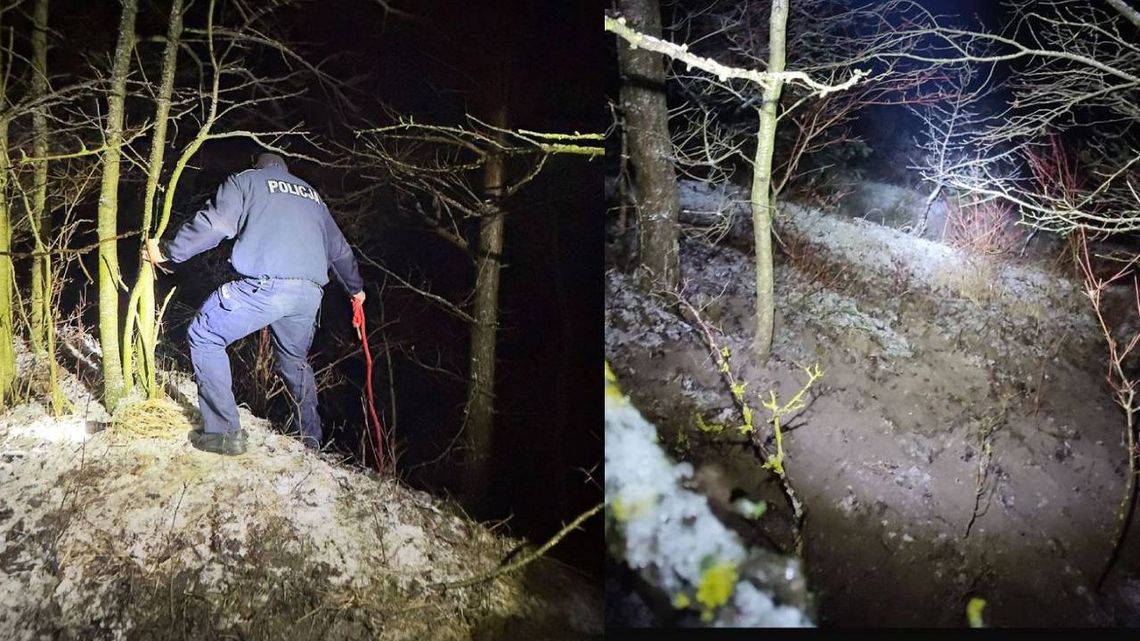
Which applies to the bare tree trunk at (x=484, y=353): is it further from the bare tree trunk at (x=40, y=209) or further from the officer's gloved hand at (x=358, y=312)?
the bare tree trunk at (x=40, y=209)

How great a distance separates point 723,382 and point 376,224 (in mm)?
1483

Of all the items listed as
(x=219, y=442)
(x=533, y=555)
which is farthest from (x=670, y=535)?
(x=219, y=442)

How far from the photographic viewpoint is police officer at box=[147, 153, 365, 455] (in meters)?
2.31

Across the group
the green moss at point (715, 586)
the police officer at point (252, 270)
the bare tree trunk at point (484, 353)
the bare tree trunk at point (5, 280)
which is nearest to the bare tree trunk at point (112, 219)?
the police officer at point (252, 270)

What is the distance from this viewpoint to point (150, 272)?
2363mm

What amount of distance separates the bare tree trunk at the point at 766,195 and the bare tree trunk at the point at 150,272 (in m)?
2.11

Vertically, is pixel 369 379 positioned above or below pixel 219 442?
above

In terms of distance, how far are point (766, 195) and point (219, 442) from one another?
7.08 feet

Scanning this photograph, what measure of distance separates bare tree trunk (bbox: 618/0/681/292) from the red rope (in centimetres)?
109

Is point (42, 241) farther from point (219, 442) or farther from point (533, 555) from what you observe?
point (533, 555)

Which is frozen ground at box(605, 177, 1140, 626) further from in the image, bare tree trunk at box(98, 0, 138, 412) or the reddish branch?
bare tree trunk at box(98, 0, 138, 412)

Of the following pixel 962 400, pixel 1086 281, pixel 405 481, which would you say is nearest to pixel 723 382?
pixel 962 400

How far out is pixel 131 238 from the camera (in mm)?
2354

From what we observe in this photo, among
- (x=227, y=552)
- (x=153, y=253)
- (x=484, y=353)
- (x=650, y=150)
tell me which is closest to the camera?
(x=227, y=552)
